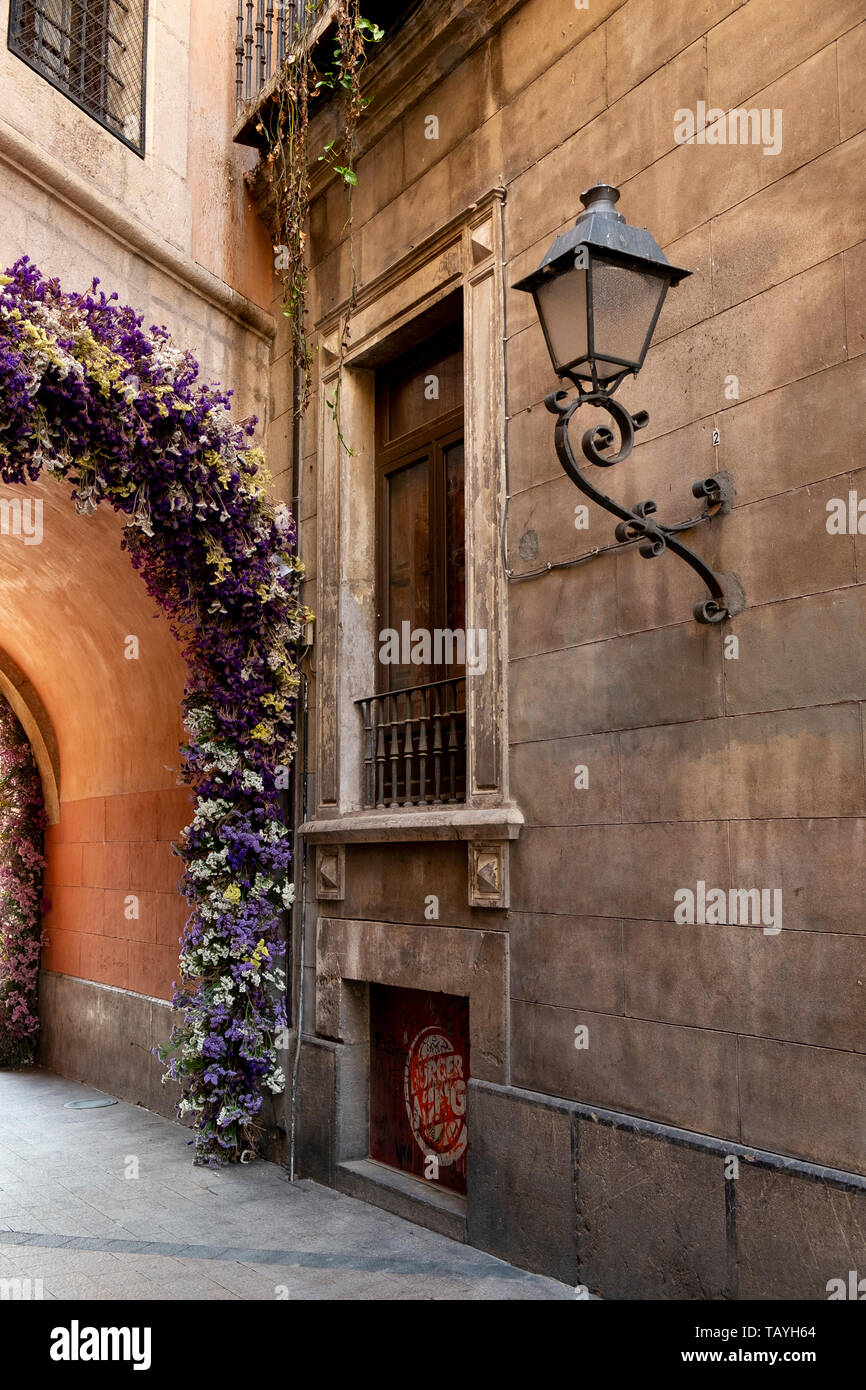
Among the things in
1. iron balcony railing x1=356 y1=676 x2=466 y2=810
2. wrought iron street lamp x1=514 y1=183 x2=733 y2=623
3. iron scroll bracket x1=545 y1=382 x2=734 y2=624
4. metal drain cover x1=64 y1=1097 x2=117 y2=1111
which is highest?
A: wrought iron street lamp x1=514 y1=183 x2=733 y2=623

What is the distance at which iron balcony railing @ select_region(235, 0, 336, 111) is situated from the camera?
7.54m

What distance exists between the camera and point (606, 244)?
160 inches

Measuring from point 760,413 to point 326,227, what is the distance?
4.27m

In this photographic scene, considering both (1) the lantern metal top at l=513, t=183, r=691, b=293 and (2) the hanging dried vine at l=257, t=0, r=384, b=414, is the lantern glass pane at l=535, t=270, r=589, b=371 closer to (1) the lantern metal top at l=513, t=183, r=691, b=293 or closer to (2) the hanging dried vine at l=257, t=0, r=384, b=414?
(1) the lantern metal top at l=513, t=183, r=691, b=293

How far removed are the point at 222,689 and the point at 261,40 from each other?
4.59 meters

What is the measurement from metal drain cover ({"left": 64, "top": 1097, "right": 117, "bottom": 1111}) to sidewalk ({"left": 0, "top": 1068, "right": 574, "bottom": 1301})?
109 cm

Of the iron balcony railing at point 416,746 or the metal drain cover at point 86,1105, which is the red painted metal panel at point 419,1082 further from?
the metal drain cover at point 86,1105

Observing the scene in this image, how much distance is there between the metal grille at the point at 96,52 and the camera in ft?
22.5

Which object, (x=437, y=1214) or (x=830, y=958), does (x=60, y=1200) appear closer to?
(x=437, y=1214)

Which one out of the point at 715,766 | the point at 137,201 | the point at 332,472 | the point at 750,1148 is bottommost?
the point at 750,1148

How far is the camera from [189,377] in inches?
261

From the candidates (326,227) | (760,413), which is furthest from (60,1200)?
(326,227)

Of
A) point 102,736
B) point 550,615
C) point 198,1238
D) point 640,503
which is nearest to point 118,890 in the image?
point 102,736

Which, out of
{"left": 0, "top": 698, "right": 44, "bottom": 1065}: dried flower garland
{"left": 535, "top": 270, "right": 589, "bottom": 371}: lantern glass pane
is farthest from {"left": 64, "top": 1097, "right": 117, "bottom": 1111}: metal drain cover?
{"left": 535, "top": 270, "right": 589, "bottom": 371}: lantern glass pane
